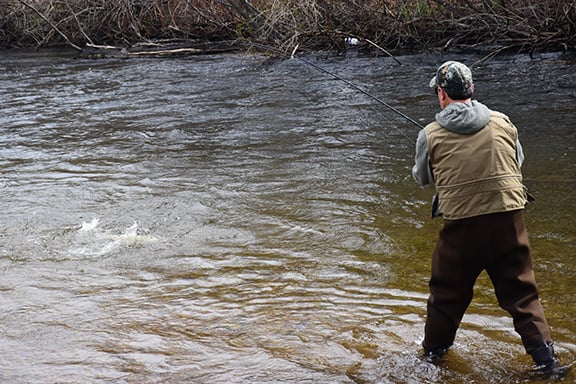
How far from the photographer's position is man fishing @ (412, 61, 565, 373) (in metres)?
3.82

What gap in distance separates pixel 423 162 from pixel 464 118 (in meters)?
0.30

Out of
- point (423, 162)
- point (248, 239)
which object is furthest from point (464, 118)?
point (248, 239)

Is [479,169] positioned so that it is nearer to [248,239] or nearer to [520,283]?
[520,283]

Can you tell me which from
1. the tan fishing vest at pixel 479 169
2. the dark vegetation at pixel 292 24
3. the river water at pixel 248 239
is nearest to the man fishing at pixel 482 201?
the tan fishing vest at pixel 479 169

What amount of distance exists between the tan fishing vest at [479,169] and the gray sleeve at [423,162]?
1.4 inches

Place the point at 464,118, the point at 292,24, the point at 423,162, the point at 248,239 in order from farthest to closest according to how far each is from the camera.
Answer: the point at 292,24 < the point at 248,239 < the point at 423,162 < the point at 464,118

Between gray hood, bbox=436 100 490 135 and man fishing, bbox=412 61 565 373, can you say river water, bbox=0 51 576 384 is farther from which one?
gray hood, bbox=436 100 490 135

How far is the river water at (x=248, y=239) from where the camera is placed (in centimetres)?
438

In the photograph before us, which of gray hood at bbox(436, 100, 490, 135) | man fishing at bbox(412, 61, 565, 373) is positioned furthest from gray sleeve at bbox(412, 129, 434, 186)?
gray hood at bbox(436, 100, 490, 135)

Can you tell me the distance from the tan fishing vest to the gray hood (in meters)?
0.03

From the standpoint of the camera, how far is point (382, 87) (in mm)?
13688

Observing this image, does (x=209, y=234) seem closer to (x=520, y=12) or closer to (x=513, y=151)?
(x=513, y=151)

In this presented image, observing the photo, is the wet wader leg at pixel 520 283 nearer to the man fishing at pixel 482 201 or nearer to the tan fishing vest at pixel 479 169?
the man fishing at pixel 482 201

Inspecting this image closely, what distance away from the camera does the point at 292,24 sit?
682 inches
